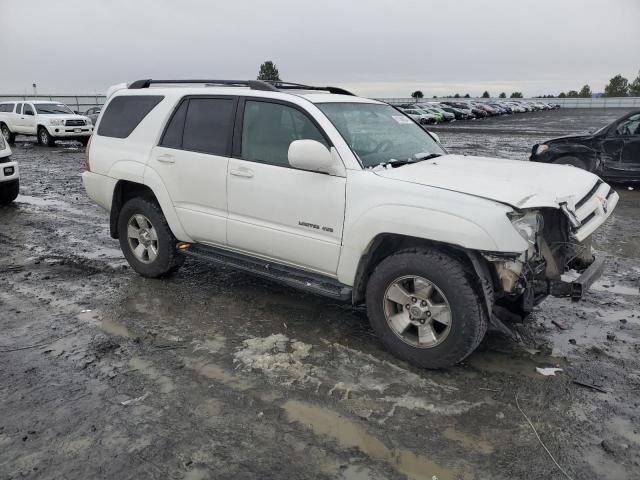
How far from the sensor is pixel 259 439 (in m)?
3.00

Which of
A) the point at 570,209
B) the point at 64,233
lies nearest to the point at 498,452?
the point at 570,209

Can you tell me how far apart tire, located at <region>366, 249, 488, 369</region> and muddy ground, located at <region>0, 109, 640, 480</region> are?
0.18 meters

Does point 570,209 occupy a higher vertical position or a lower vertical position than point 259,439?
higher

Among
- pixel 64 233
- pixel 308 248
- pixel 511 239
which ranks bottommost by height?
pixel 64 233

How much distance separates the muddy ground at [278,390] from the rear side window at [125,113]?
1.58 m

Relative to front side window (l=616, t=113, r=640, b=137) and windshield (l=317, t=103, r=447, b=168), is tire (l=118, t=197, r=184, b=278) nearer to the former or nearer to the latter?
windshield (l=317, t=103, r=447, b=168)

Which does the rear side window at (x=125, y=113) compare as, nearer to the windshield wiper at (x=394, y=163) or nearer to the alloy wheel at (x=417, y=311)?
the windshield wiper at (x=394, y=163)

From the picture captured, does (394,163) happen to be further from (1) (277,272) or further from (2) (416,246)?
(1) (277,272)

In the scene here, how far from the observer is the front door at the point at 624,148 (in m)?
10.8

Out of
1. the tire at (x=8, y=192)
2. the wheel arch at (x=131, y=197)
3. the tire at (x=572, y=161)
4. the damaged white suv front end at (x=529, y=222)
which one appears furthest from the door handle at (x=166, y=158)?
the tire at (x=572, y=161)

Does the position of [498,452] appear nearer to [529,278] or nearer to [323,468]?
[323,468]

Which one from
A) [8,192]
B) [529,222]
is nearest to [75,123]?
[8,192]

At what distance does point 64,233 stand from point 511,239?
6.47 metres

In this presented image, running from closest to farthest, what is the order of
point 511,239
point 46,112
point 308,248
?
point 511,239 → point 308,248 → point 46,112
